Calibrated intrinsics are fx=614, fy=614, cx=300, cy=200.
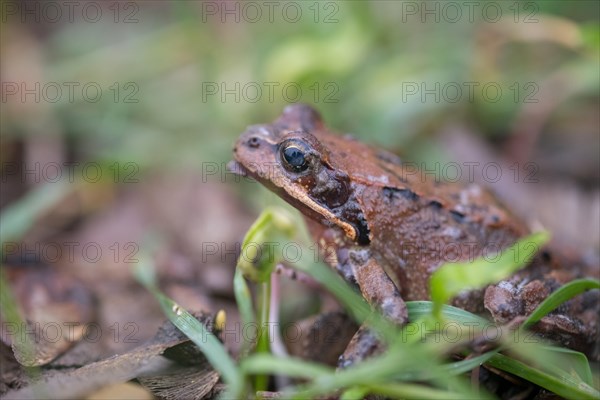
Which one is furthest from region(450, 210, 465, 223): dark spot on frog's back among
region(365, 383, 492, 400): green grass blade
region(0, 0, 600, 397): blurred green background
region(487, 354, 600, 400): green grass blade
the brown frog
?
region(365, 383, 492, 400): green grass blade

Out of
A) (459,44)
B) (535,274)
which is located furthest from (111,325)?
(459,44)

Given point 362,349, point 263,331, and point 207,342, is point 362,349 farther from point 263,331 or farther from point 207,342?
point 207,342

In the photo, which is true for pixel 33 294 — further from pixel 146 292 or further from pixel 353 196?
pixel 353 196

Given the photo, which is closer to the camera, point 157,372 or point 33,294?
point 157,372

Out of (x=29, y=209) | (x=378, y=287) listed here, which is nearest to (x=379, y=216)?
(x=378, y=287)

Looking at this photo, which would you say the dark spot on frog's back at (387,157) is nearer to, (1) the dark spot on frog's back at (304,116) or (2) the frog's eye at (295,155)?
(1) the dark spot on frog's back at (304,116)

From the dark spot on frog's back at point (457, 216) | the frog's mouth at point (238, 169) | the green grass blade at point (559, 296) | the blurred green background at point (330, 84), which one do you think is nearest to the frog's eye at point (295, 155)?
the frog's mouth at point (238, 169)
